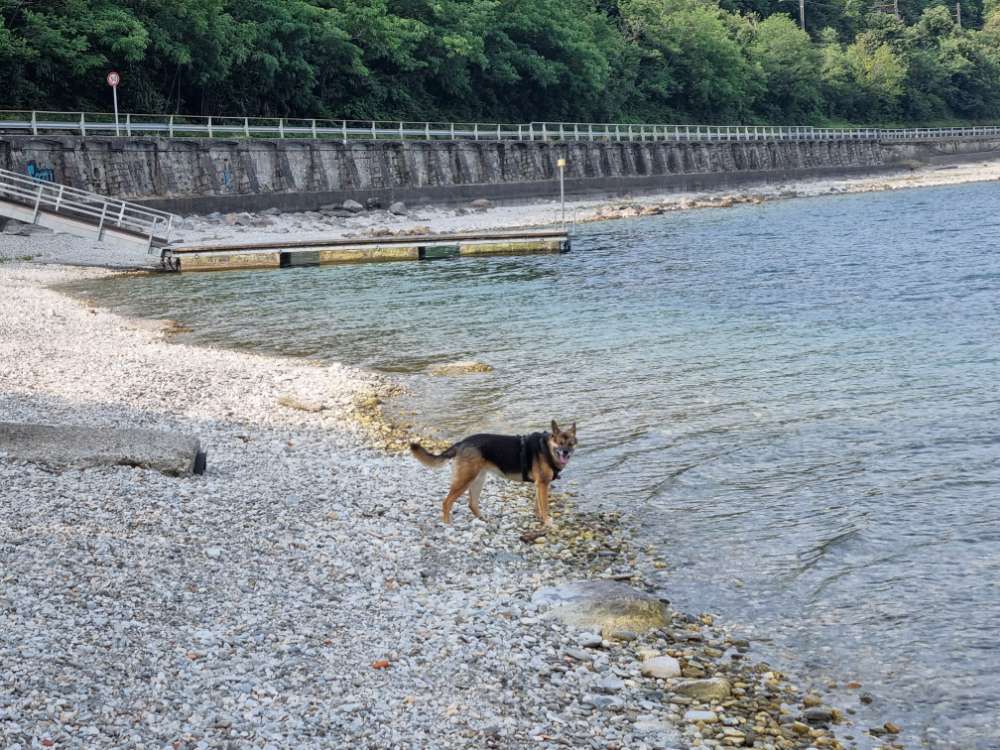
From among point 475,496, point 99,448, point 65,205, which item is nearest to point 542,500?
point 475,496

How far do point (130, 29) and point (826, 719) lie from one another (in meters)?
49.6

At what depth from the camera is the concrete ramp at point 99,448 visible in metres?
9.88

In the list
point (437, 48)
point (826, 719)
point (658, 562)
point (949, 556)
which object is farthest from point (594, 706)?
point (437, 48)

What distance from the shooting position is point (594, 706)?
253 inches

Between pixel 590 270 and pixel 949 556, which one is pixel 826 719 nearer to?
pixel 949 556

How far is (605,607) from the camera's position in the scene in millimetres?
7828

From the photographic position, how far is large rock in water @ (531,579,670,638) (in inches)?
300

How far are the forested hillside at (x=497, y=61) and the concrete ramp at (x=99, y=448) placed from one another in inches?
1595

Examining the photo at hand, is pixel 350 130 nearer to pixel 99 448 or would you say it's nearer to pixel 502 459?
pixel 99 448

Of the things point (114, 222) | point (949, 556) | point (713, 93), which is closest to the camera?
point (949, 556)

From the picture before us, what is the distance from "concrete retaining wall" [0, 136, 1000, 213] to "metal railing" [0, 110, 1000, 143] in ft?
2.71

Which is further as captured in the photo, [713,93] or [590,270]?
[713,93]

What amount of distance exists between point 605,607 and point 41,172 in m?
39.0

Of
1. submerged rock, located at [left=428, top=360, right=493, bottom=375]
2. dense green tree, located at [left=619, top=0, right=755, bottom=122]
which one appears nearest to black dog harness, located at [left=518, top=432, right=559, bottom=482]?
submerged rock, located at [left=428, top=360, right=493, bottom=375]
